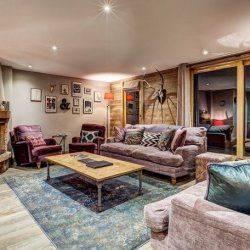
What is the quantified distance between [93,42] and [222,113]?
3142mm

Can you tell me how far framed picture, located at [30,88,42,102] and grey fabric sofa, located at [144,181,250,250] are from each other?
16.1 ft

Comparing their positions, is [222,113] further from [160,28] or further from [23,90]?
[23,90]

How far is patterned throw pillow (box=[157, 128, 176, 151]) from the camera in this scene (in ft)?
12.4

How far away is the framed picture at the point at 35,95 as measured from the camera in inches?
209

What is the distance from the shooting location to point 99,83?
6.71 m

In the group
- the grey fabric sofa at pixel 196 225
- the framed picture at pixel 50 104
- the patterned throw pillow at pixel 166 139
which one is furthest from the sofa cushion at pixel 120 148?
the grey fabric sofa at pixel 196 225

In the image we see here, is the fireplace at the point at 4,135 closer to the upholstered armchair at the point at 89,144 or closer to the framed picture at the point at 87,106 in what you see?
the upholstered armchair at the point at 89,144

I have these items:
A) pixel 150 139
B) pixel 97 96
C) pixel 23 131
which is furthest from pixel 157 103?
pixel 23 131

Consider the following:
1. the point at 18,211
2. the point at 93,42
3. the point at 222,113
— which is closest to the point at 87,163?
the point at 18,211

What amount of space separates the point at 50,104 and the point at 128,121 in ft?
8.13

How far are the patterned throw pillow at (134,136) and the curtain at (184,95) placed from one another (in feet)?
3.34

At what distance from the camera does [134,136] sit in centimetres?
455

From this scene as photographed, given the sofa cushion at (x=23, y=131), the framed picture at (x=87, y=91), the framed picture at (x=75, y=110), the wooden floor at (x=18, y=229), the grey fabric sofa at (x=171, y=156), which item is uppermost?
the framed picture at (x=87, y=91)

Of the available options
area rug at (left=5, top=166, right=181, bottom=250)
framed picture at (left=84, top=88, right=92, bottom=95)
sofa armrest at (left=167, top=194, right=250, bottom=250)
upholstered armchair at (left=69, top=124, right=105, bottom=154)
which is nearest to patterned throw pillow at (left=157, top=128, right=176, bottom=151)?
area rug at (left=5, top=166, right=181, bottom=250)
